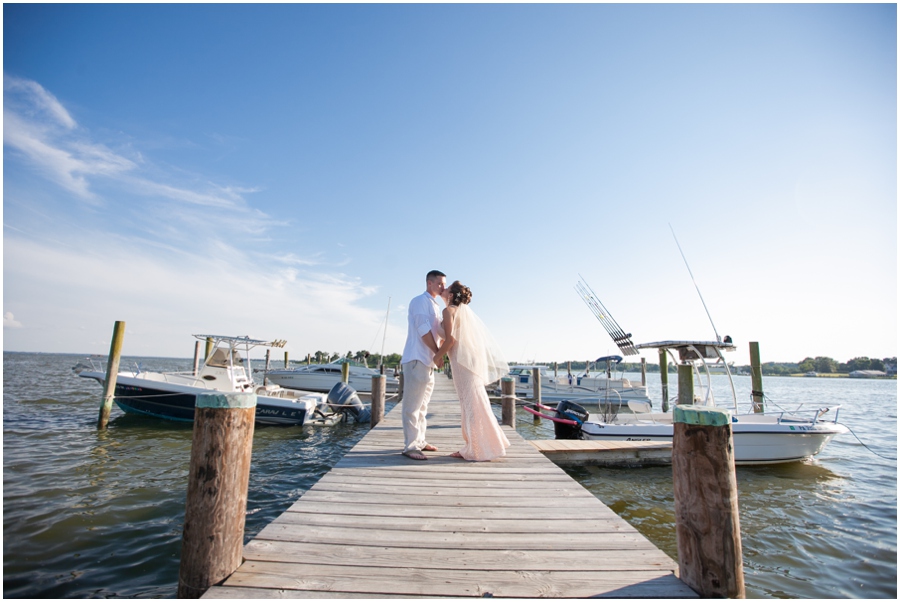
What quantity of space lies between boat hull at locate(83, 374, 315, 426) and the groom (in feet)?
33.2

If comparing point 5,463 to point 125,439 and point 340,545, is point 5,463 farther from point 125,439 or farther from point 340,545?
point 340,545

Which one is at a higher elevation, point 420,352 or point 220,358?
point 420,352

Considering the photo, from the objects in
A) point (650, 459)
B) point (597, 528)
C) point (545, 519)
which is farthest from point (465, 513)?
point (650, 459)

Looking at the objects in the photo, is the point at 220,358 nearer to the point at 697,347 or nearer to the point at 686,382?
the point at 697,347

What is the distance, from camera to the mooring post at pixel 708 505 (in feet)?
7.02

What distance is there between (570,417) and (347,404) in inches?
338

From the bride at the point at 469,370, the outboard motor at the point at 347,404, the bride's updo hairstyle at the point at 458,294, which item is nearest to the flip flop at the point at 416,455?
the bride at the point at 469,370

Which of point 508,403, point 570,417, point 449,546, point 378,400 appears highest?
point 508,403

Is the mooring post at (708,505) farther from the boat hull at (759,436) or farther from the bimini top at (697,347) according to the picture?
the bimini top at (697,347)

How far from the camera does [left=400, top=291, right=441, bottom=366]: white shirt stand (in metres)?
4.93

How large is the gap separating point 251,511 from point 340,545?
16.2 ft

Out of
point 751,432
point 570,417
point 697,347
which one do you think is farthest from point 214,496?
point 751,432

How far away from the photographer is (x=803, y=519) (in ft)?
23.8

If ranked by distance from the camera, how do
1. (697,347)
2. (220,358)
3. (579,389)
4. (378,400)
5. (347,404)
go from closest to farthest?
(378,400)
(697,347)
(220,358)
(347,404)
(579,389)
